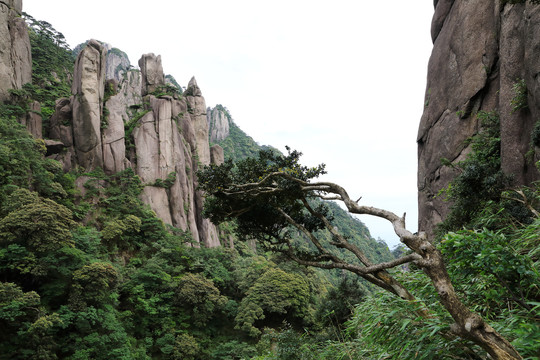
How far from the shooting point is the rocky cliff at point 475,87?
21.4ft

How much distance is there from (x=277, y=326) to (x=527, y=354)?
18995 mm

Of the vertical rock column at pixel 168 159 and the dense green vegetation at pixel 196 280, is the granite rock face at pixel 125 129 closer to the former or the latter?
the vertical rock column at pixel 168 159

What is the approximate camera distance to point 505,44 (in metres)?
7.50

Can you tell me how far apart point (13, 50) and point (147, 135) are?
10.7 metres

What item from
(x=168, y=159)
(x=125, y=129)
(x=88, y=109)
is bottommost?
(x=168, y=159)

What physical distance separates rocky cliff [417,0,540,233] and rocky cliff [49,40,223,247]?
835 inches

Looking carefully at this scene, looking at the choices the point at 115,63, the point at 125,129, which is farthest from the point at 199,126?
the point at 115,63

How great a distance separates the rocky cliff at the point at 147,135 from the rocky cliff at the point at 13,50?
311 centimetres

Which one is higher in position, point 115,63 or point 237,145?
point 115,63

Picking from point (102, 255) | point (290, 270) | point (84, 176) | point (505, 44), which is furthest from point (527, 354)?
point (84, 176)

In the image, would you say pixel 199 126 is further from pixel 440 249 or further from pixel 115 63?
pixel 115 63

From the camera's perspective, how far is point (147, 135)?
2661cm

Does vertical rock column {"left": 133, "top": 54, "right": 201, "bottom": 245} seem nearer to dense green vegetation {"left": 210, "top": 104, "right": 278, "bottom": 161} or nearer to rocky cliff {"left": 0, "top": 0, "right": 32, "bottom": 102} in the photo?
rocky cliff {"left": 0, "top": 0, "right": 32, "bottom": 102}

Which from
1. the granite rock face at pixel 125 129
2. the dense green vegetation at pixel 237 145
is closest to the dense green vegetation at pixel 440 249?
the granite rock face at pixel 125 129
